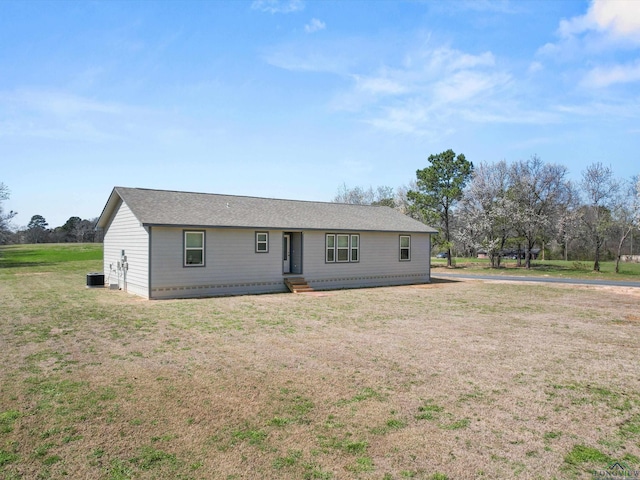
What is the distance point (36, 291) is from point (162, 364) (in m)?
13.5

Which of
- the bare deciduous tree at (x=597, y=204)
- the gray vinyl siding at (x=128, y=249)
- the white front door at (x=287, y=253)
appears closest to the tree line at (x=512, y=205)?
the bare deciduous tree at (x=597, y=204)

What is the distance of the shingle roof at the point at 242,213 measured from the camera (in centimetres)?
1630

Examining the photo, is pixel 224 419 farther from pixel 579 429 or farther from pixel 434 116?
pixel 434 116

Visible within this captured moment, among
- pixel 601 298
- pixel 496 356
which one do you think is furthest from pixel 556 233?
pixel 496 356

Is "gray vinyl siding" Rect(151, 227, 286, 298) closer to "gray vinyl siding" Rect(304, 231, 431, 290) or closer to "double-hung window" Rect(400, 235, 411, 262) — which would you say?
"gray vinyl siding" Rect(304, 231, 431, 290)

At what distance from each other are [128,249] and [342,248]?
9635 mm

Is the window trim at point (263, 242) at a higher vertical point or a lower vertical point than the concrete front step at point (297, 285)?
higher

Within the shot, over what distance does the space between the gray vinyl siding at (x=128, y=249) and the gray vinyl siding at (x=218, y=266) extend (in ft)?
1.83

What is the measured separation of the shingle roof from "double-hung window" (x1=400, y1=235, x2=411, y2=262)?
58 centimetres

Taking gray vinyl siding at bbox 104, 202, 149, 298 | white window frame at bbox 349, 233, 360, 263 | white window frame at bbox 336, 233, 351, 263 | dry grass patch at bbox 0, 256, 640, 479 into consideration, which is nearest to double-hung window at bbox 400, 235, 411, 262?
white window frame at bbox 349, 233, 360, 263

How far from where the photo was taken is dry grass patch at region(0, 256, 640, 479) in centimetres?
396

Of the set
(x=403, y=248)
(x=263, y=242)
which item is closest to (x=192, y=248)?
(x=263, y=242)

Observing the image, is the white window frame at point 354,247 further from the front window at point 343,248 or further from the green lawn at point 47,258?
the green lawn at point 47,258

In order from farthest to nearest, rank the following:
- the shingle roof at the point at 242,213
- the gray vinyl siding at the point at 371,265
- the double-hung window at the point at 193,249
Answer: the gray vinyl siding at the point at 371,265
the shingle roof at the point at 242,213
the double-hung window at the point at 193,249
